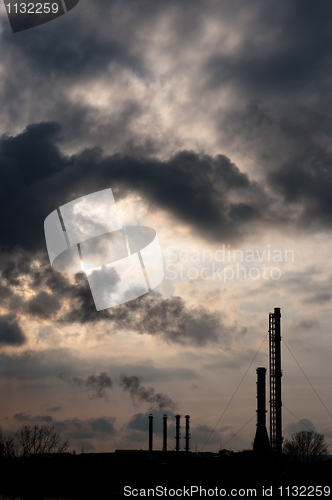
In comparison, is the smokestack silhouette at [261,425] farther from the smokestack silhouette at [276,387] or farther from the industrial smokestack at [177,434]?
the industrial smokestack at [177,434]

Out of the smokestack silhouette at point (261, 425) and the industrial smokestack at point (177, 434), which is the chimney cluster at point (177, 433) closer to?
the industrial smokestack at point (177, 434)

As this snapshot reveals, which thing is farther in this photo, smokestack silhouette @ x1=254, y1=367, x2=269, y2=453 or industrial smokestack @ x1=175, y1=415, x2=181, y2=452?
industrial smokestack @ x1=175, y1=415, x2=181, y2=452

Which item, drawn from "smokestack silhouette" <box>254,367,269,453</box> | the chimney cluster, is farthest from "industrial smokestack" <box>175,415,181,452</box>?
"smokestack silhouette" <box>254,367,269,453</box>

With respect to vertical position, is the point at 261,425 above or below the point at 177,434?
above

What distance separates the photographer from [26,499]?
4112cm

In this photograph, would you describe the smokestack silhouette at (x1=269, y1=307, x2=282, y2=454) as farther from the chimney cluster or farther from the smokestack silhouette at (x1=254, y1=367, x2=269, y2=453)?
the chimney cluster

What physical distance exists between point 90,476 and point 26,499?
10871mm

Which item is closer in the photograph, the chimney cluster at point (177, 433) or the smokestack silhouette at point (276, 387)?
the smokestack silhouette at point (276, 387)

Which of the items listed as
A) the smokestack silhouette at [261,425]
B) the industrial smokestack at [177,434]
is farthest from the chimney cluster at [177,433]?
the smokestack silhouette at [261,425]

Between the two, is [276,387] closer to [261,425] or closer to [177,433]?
[261,425]

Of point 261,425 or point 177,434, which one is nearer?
point 261,425

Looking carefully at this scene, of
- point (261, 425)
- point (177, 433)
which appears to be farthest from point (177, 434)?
point (261, 425)

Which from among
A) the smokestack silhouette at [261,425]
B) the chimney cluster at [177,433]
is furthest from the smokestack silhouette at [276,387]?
the chimney cluster at [177,433]

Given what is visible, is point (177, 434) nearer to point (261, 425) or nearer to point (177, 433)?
point (177, 433)
